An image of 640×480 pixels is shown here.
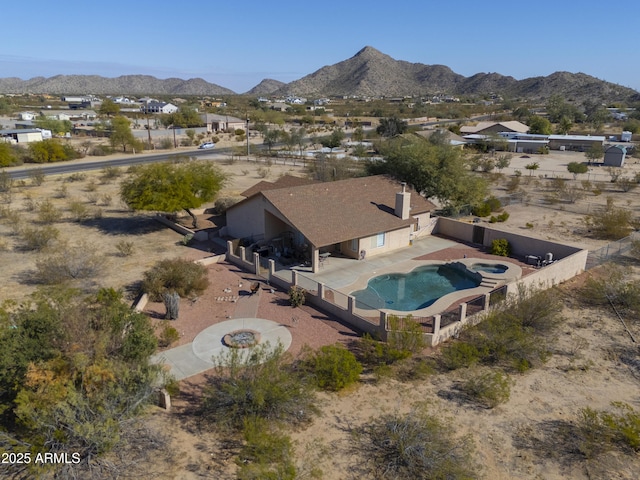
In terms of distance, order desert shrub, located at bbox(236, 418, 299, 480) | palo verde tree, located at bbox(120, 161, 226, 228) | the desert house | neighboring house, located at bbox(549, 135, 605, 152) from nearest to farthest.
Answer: desert shrub, located at bbox(236, 418, 299, 480)
palo verde tree, located at bbox(120, 161, 226, 228)
the desert house
neighboring house, located at bbox(549, 135, 605, 152)

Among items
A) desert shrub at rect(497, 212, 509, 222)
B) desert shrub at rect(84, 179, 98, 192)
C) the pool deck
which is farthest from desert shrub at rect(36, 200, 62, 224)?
desert shrub at rect(497, 212, 509, 222)

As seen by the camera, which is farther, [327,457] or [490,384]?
[490,384]

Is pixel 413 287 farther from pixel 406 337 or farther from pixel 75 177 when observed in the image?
pixel 75 177

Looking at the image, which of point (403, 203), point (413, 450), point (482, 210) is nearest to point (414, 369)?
point (413, 450)

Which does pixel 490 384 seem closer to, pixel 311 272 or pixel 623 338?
pixel 623 338

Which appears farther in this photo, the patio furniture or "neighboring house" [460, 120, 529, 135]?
"neighboring house" [460, 120, 529, 135]

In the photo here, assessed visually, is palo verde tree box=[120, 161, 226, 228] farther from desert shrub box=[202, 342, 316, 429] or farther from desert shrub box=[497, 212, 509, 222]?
desert shrub box=[497, 212, 509, 222]

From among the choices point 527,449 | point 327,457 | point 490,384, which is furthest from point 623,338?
point 327,457
